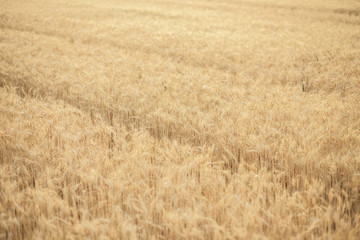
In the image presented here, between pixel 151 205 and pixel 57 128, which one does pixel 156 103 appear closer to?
pixel 57 128

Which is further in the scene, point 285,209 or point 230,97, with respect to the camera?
point 230,97

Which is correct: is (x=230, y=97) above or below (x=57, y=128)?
above

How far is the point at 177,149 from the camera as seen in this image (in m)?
2.26

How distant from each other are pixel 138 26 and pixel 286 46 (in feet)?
20.1

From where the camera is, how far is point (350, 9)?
14.3 metres

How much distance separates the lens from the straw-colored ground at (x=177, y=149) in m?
1.52

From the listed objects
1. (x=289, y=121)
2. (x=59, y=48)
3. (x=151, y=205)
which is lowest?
(x=151, y=205)

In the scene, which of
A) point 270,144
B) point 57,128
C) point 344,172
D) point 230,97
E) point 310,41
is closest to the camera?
point 344,172

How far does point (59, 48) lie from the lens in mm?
6578

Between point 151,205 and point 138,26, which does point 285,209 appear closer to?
point 151,205

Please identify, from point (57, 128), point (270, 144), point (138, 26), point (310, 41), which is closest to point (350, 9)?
point (310, 41)

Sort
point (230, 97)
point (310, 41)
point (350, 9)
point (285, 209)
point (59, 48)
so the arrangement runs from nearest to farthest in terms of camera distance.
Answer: point (285, 209) → point (230, 97) → point (59, 48) → point (310, 41) → point (350, 9)

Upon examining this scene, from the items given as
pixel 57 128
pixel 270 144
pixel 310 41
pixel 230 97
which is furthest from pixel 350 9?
pixel 57 128

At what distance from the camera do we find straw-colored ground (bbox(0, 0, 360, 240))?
4.97 feet
